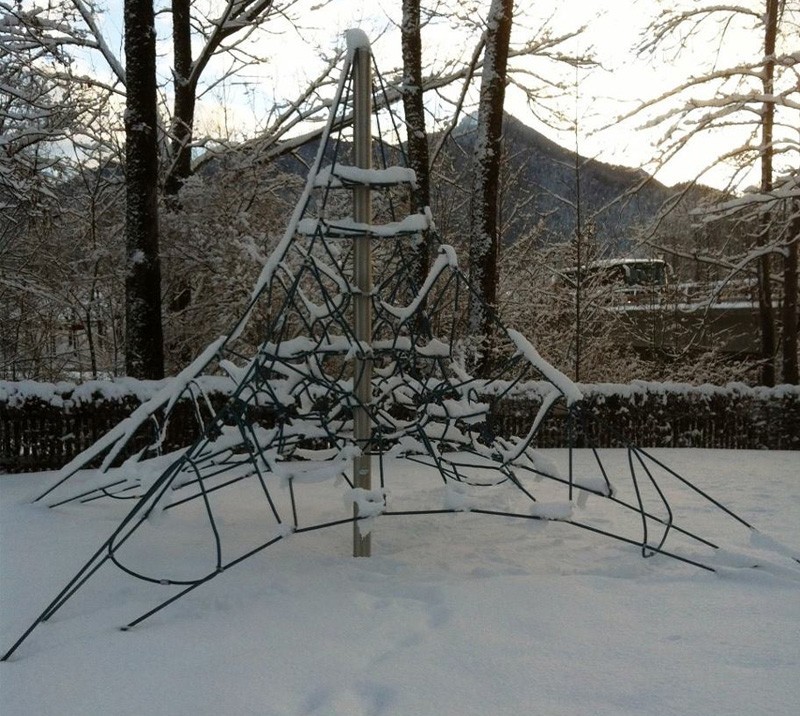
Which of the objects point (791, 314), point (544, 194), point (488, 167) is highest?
point (544, 194)

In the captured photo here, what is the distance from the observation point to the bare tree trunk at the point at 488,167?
9.43m

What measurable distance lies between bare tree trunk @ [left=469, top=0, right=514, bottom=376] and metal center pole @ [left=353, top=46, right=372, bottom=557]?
18.9 ft

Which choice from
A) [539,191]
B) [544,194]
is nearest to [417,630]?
[544,194]

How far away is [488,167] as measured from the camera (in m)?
9.58

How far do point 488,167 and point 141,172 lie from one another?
4.53 metres

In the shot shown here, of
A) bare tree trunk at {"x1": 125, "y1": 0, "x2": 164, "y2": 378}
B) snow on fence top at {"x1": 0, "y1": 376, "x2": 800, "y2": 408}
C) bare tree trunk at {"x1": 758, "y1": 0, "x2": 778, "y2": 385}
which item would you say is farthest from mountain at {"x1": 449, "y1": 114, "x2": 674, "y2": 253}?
bare tree trunk at {"x1": 125, "y1": 0, "x2": 164, "y2": 378}

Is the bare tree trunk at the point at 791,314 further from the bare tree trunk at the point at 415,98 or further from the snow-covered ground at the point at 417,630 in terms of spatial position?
the snow-covered ground at the point at 417,630

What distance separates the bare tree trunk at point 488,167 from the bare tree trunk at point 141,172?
4119mm

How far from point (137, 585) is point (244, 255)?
5916 millimetres

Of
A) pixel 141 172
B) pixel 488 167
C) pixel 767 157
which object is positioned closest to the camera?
pixel 141 172

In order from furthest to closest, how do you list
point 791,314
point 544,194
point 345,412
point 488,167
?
1. point 544,194
2. point 791,314
3. point 488,167
4. point 345,412

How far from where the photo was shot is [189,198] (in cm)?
962

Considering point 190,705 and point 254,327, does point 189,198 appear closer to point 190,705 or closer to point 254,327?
point 254,327

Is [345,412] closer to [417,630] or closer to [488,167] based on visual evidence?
[417,630]
